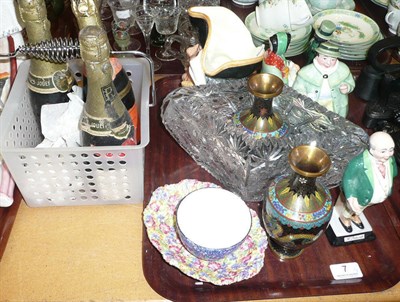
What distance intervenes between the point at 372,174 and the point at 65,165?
44 centimetres

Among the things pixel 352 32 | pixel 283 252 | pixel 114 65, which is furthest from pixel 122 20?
pixel 283 252

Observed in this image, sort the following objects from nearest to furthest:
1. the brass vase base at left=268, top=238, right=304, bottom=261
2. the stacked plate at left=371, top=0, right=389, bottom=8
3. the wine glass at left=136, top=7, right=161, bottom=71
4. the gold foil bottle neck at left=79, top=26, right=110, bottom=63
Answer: the gold foil bottle neck at left=79, top=26, right=110, bottom=63
the brass vase base at left=268, top=238, right=304, bottom=261
the wine glass at left=136, top=7, right=161, bottom=71
the stacked plate at left=371, top=0, right=389, bottom=8

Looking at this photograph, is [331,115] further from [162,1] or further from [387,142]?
[162,1]

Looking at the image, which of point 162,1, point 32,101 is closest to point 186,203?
point 32,101

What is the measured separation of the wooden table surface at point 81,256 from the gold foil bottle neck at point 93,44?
0.88ft

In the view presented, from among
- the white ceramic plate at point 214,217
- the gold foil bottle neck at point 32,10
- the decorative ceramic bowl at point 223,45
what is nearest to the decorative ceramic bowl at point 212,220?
the white ceramic plate at point 214,217

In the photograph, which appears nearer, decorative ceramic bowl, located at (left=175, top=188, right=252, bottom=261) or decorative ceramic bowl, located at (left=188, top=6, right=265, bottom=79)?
decorative ceramic bowl, located at (left=175, top=188, right=252, bottom=261)

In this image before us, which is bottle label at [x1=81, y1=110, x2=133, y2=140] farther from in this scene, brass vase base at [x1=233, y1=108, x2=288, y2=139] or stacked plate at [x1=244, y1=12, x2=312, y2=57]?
stacked plate at [x1=244, y1=12, x2=312, y2=57]

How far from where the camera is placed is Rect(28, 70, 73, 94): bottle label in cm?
73

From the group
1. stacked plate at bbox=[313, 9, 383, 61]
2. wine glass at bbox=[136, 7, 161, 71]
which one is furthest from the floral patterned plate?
stacked plate at bbox=[313, 9, 383, 61]

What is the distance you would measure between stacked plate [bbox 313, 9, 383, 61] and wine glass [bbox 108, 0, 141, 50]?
0.46 meters

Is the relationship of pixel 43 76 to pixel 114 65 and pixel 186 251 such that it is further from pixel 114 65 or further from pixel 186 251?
pixel 186 251

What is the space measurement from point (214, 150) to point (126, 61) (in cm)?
23

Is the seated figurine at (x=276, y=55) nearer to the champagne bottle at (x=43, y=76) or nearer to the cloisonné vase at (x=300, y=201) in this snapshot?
the cloisonné vase at (x=300, y=201)
